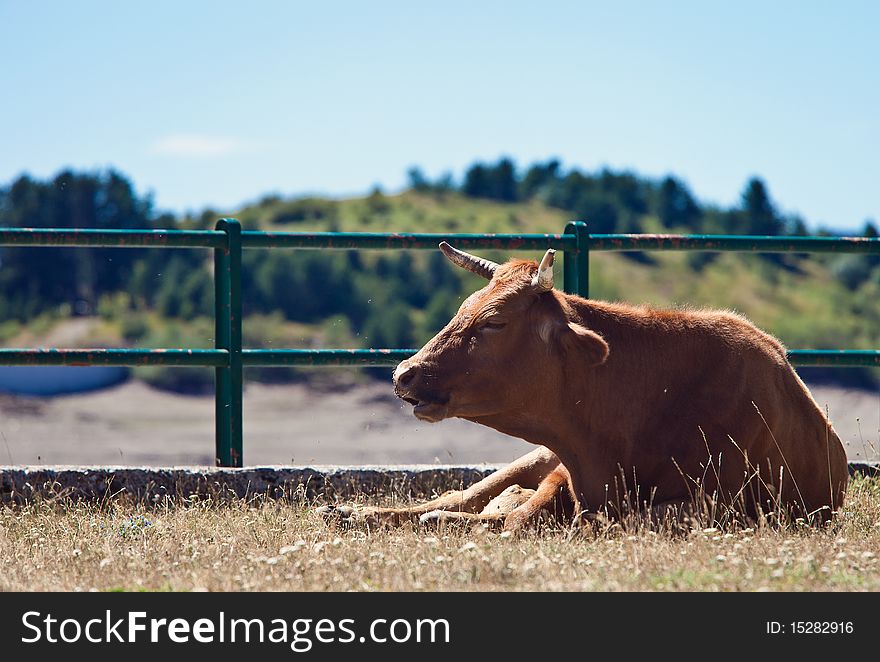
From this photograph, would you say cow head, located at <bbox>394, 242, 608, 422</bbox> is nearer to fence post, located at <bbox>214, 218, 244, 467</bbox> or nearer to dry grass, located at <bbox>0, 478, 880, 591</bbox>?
dry grass, located at <bbox>0, 478, 880, 591</bbox>

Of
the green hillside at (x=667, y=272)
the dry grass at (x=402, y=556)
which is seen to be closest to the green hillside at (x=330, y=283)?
the green hillside at (x=667, y=272)

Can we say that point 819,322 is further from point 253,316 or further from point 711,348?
point 711,348

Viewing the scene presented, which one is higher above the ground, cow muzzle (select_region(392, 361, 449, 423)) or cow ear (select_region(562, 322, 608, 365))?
cow ear (select_region(562, 322, 608, 365))

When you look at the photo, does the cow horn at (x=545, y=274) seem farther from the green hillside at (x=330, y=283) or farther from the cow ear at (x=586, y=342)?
the green hillside at (x=330, y=283)

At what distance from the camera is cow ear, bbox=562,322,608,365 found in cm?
579

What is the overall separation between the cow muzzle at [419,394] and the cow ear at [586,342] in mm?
604

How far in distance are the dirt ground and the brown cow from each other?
48.4m

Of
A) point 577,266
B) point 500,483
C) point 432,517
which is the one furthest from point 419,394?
point 577,266

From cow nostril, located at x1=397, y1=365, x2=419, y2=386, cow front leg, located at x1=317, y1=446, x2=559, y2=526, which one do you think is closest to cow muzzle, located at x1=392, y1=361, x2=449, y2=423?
cow nostril, located at x1=397, y1=365, x2=419, y2=386

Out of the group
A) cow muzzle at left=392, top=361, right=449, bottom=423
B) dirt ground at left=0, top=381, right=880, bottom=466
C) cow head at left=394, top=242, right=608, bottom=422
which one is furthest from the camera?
dirt ground at left=0, top=381, right=880, bottom=466

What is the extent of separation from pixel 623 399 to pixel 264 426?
54.0m

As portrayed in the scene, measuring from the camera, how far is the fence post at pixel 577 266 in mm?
7320

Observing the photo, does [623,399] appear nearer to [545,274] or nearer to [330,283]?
[545,274]
